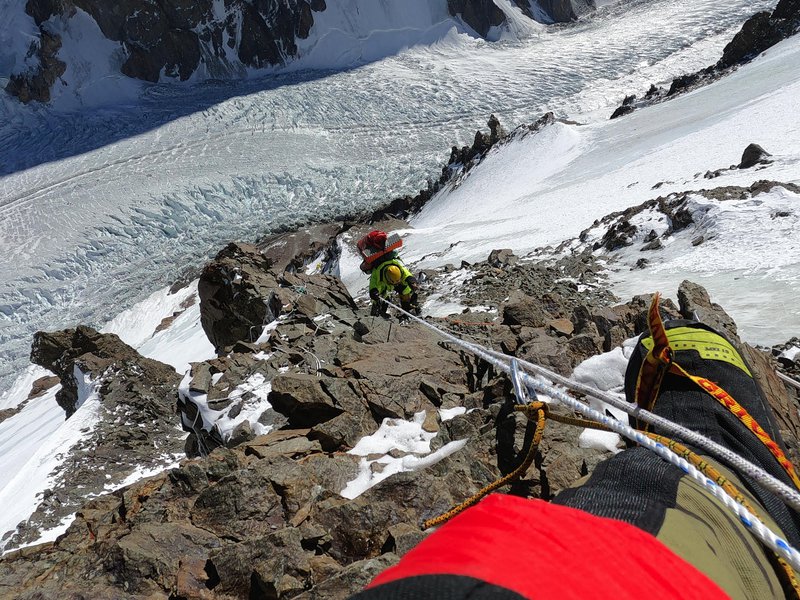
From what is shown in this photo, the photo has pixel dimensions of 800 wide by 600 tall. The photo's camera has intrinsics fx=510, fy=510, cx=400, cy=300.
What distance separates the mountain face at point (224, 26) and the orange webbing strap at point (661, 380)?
52.2 m

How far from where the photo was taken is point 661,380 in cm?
204

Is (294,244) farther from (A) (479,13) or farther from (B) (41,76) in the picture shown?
(A) (479,13)

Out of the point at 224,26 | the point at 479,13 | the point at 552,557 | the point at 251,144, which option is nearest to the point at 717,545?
the point at 552,557

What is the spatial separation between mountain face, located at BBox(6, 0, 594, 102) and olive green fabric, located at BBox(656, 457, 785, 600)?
53.1 meters

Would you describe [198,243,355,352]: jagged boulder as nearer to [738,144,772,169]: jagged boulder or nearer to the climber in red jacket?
the climber in red jacket

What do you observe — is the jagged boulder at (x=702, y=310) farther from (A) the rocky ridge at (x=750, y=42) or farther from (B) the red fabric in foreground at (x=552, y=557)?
(A) the rocky ridge at (x=750, y=42)

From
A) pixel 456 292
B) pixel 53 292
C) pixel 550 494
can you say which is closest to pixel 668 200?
pixel 456 292

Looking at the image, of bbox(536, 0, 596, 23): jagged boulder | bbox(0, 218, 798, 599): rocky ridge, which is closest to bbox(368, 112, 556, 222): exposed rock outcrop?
bbox(0, 218, 798, 599): rocky ridge

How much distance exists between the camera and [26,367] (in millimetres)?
22203

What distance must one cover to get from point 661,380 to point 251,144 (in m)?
36.5

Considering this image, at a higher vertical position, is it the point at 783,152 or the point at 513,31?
the point at 513,31

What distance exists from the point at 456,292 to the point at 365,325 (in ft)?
8.76

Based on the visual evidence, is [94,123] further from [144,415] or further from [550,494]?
[550,494]

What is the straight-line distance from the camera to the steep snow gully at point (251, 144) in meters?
27.4
